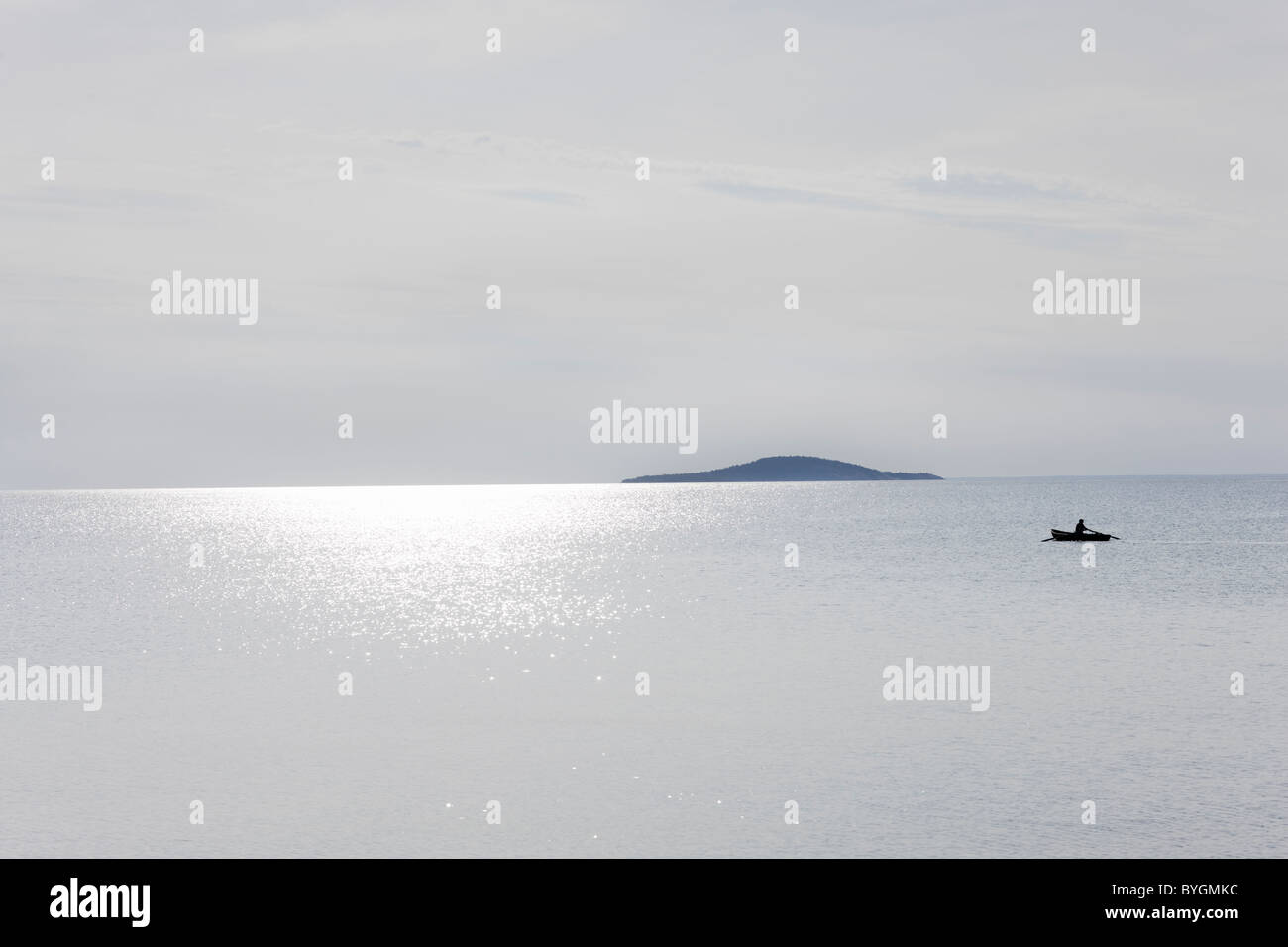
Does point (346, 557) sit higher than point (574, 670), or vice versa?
point (346, 557)

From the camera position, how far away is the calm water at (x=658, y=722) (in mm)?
26922

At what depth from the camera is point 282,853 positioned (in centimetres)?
2573

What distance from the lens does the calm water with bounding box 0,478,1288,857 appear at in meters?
26.9

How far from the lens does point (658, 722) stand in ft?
126

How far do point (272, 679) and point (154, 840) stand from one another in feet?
73.3

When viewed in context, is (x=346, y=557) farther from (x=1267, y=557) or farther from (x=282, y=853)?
(x=282, y=853)
